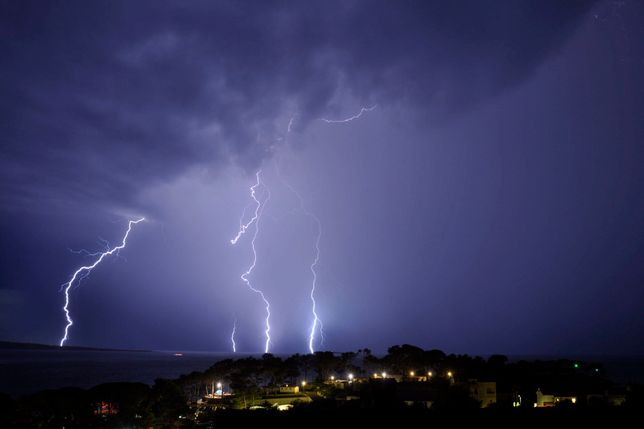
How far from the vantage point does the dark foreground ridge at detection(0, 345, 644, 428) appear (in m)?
14.3

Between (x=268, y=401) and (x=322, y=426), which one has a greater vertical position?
(x=322, y=426)

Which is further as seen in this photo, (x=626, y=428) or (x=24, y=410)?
(x=24, y=410)

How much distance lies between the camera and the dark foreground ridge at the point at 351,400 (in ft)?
46.9

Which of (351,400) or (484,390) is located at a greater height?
(351,400)

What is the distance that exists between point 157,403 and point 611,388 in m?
27.5

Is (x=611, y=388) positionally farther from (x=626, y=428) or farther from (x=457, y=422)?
(x=457, y=422)

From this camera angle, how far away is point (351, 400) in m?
21.3

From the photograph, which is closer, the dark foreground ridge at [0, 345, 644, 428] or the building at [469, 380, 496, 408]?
the dark foreground ridge at [0, 345, 644, 428]

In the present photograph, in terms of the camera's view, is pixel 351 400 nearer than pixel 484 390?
Yes

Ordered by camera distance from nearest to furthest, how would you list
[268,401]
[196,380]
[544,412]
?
1. [544,412]
2. [268,401]
3. [196,380]

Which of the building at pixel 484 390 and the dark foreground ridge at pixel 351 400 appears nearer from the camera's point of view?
the dark foreground ridge at pixel 351 400

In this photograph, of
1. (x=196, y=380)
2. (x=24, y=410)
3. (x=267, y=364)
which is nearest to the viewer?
(x=24, y=410)

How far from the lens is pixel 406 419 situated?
13.9 meters

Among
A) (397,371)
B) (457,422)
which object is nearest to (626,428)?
(457,422)
